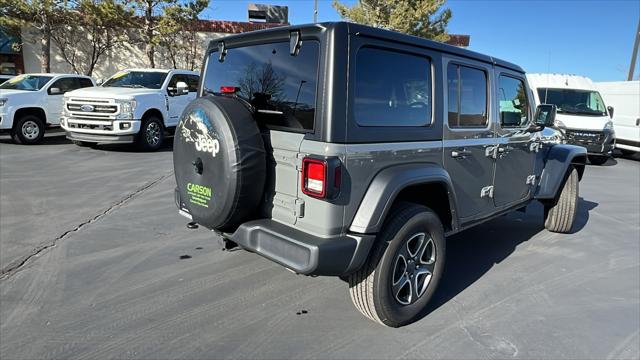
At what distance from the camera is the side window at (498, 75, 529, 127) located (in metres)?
4.04

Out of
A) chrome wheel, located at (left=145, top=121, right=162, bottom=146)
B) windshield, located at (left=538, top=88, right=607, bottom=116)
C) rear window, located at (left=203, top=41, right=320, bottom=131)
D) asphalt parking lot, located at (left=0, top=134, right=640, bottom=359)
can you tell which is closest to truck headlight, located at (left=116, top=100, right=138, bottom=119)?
chrome wheel, located at (left=145, top=121, right=162, bottom=146)

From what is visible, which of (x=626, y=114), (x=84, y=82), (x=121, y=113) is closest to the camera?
(x=121, y=113)

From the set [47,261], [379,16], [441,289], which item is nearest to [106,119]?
[47,261]

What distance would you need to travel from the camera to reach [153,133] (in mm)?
10383

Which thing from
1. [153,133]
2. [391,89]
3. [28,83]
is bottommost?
[153,133]

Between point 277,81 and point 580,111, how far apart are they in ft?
37.5

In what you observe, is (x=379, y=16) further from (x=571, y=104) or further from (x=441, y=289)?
(x=441, y=289)

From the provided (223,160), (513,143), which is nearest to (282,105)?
(223,160)

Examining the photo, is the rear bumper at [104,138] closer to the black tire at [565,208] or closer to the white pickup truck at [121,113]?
the white pickup truck at [121,113]

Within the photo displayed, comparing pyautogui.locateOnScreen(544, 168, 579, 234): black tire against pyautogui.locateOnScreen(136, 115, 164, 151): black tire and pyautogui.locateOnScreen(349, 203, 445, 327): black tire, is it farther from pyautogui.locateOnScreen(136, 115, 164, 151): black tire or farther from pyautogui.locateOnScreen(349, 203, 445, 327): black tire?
pyautogui.locateOnScreen(136, 115, 164, 151): black tire

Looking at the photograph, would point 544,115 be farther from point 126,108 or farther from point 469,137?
point 126,108

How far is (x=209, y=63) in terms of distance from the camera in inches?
147

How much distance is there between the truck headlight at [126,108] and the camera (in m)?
9.47

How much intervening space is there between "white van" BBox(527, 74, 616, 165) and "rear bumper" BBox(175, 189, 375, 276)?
10.2m
